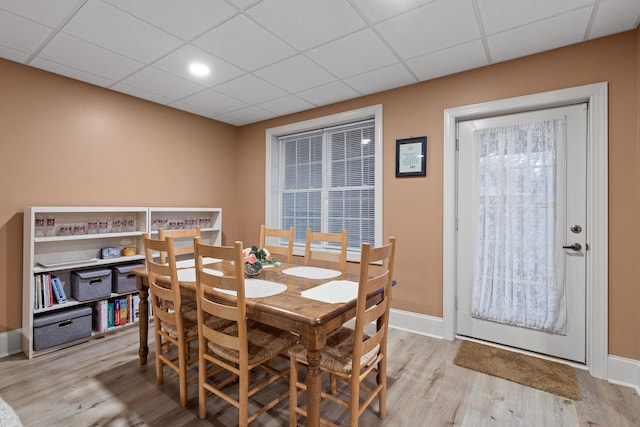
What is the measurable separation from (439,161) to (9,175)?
3801mm

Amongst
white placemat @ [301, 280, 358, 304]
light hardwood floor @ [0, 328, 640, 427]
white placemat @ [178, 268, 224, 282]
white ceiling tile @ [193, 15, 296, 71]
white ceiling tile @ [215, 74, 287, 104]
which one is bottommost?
light hardwood floor @ [0, 328, 640, 427]

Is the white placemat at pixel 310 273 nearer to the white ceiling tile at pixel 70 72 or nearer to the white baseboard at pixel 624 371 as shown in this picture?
the white baseboard at pixel 624 371

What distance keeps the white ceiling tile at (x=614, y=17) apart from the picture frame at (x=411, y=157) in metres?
1.37

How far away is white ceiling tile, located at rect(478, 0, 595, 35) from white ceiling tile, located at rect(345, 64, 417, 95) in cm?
80

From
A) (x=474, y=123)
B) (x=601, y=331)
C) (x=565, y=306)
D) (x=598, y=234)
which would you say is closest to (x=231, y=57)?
(x=474, y=123)

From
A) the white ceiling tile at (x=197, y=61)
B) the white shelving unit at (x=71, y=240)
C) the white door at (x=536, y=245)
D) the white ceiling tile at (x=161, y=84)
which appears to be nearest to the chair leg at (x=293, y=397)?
the white door at (x=536, y=245)

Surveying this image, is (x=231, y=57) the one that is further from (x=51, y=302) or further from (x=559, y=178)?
(x=559, y=178)

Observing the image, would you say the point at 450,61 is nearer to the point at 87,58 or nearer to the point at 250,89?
the point at 250,89

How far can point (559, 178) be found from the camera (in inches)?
97.0

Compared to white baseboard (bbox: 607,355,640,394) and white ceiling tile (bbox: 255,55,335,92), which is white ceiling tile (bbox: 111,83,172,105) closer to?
white ceiling tile (bbox: 255,55,335,92)

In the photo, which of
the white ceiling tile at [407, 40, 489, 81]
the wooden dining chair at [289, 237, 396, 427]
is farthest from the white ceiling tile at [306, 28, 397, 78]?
the wooden dining chair at [289, 237, 396, 427]

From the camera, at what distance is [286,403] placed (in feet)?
6.45

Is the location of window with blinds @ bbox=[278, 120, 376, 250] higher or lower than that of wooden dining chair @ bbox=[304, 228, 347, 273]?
higher

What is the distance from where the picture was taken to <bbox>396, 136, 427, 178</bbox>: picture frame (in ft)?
9.93
